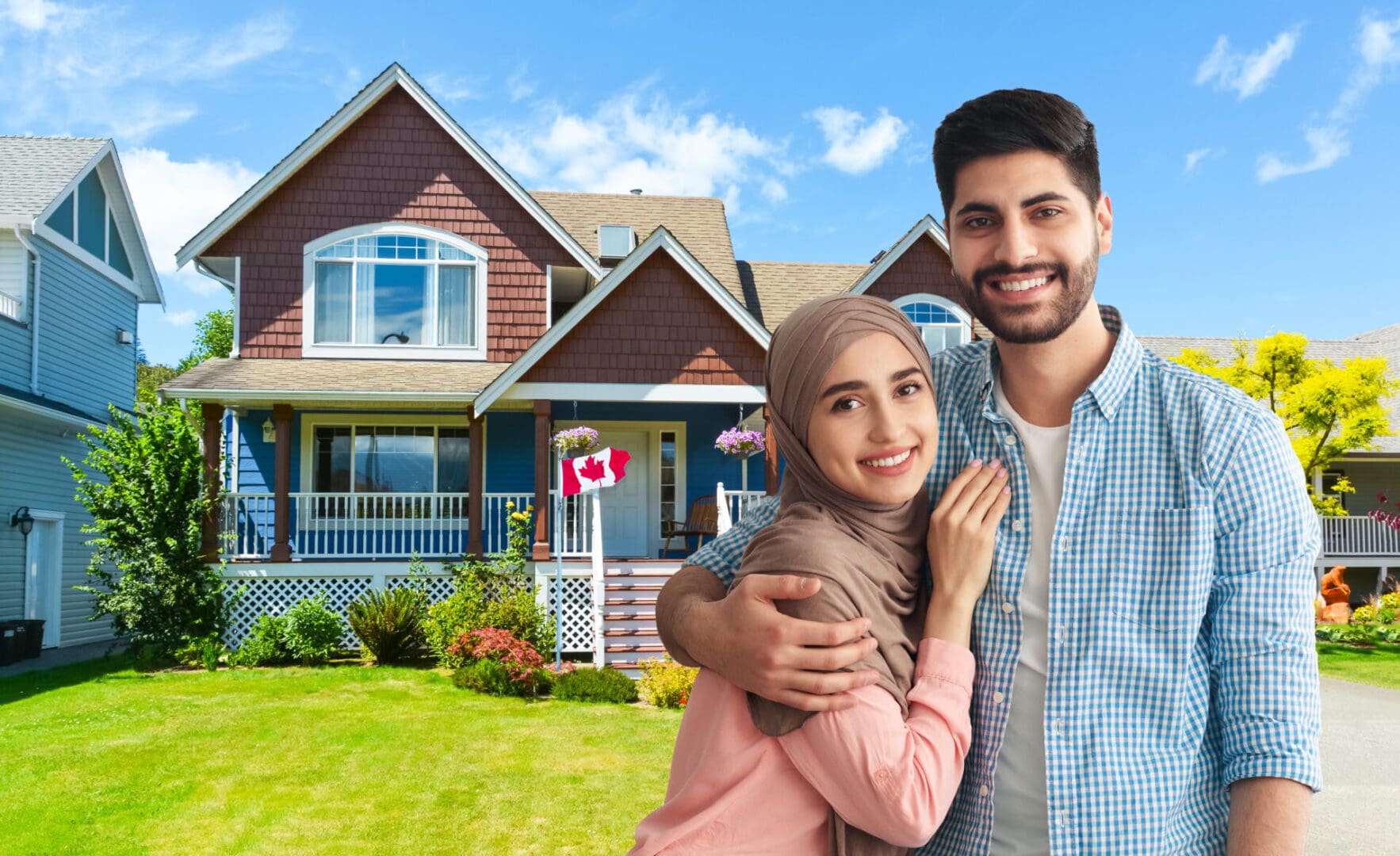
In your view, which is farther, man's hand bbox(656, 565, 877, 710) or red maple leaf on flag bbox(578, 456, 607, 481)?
red maple leaf on flag bbox(578, 456, 607, 481)

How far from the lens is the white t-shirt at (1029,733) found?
5.82 feet

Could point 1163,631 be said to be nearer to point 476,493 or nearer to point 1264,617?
point 1264,617

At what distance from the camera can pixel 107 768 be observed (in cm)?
897

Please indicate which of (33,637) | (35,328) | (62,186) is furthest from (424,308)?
(33,637)

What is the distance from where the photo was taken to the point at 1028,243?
1806 mm

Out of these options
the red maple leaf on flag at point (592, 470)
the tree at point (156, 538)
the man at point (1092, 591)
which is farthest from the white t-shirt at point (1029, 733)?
the tree at point (156, 538)

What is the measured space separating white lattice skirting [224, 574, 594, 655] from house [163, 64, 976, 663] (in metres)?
0.04

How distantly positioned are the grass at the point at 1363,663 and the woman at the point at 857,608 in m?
14.4

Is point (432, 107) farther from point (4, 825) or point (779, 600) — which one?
point (779, 600)

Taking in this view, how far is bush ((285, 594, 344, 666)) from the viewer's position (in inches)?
564

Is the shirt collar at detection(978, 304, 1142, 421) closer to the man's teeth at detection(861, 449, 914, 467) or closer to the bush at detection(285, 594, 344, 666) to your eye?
the man's teeth at detection(861, 449, 914, 467)

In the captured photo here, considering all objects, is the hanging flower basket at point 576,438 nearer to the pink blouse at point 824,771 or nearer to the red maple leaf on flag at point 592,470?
the red maple leaf on flag at point 592,470

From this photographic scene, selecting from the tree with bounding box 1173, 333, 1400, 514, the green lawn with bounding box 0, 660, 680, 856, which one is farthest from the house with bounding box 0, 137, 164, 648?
the tree with bounding box 1173, 333, 1400, 514

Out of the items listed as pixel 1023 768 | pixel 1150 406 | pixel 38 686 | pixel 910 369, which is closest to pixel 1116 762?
pixel 1023 768
